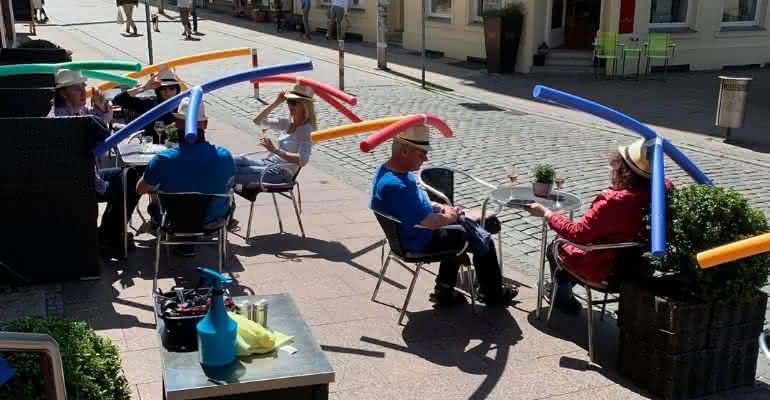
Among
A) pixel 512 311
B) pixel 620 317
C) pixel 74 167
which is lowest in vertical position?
pixel 512 311

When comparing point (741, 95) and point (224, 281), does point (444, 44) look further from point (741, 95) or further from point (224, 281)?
point (224, 281)

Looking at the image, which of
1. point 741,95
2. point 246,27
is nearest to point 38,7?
point 246,27

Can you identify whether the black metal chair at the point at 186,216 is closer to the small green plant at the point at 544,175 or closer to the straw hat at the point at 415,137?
the straw hat at the point at 415,137

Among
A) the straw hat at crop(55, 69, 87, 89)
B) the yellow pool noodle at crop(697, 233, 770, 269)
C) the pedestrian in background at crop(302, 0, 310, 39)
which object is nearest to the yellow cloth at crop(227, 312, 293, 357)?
the yellow pool noodle at crop(697, 233, 770, 269)

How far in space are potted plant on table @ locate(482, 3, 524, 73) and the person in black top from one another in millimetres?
11196

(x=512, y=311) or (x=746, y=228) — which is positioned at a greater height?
(x=746, y=228)

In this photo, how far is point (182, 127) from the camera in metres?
6.27

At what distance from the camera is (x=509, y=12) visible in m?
18.6

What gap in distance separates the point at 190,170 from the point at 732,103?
8.79m

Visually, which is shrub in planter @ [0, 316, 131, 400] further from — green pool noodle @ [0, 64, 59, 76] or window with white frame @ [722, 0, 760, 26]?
window with white frame @ [722, 0, 760, 26]

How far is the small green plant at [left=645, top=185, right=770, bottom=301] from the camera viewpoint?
441 centimetres

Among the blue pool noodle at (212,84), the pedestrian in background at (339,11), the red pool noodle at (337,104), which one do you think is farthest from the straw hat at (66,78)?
the pedestrian in background at (339,11)

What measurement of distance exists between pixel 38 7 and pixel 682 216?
29292mm

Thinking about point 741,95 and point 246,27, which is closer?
point 741,95
